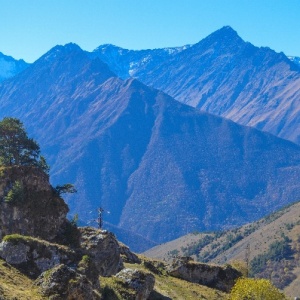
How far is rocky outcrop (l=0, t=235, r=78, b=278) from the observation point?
155 feet

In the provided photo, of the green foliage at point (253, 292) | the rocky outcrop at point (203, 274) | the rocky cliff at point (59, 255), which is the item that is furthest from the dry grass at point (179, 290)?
the green foliage at point (253, 292)

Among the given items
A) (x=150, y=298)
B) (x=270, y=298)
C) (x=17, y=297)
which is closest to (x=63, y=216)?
(x=150, y=298)

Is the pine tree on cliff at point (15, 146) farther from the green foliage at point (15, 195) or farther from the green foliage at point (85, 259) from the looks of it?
the green foliage at point (85, 259)

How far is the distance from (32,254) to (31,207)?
21.7m

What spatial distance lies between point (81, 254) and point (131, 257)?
135 feet

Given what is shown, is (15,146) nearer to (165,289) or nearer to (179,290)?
(165,289)

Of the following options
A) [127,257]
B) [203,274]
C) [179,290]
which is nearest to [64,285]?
[179,290]

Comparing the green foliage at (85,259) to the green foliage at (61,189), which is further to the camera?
the green foliage at (61,189)

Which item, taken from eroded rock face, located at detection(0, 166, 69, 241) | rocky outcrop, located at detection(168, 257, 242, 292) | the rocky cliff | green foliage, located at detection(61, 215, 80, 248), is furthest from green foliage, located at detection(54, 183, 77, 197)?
rocky outcrop, located at detection(168, 257, 242, 292)

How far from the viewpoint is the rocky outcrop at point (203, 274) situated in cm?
8625

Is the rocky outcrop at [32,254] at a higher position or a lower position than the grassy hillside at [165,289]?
lower

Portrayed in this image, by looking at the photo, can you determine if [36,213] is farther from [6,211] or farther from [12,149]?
[12,149]

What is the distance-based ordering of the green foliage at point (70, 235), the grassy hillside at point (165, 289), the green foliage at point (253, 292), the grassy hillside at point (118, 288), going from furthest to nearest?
1. the green foliage at point (70, 235)
2. the green foliage at point (253, 292)
3. the grassy hillside at point (165, 289)
4. the grassy hillside at point (118, 288)

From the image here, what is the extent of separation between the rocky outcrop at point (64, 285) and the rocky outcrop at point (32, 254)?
6.22 meters
